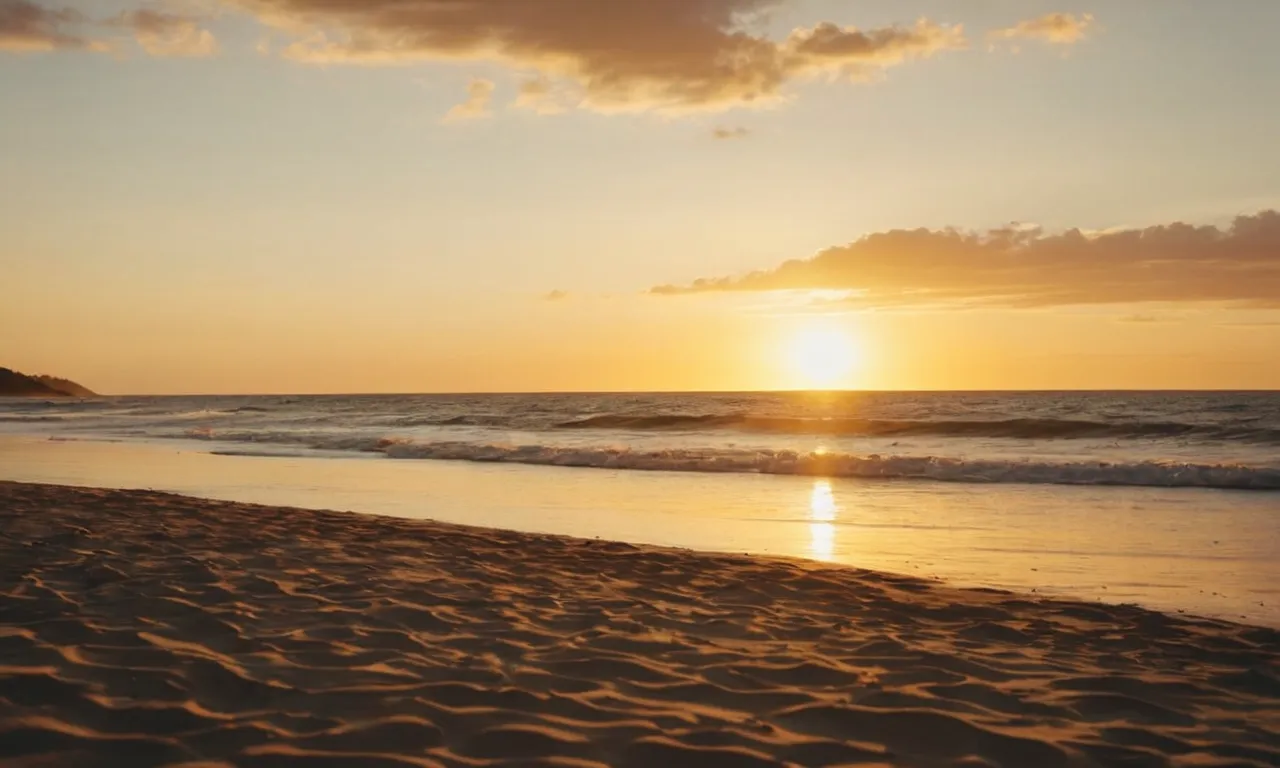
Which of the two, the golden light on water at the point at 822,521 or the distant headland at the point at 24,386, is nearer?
the golden light on water at the point at 822,521

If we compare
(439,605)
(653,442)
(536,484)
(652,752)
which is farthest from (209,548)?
(653,442)

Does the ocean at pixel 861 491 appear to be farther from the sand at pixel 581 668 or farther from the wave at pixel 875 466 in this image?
the sand at pixel 581 668

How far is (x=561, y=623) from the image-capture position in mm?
6172

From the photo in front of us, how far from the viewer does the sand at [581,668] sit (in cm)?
403

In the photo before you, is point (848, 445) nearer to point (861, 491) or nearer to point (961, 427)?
point (961, 427)

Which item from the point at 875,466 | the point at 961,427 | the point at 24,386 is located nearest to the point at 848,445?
the point at 961,427

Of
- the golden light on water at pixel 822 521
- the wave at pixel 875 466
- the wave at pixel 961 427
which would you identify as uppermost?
the wave at pixel 961 427

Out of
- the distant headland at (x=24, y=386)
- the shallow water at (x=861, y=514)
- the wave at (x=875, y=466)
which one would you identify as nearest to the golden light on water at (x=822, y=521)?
the shallow water at (x=861, y=514)

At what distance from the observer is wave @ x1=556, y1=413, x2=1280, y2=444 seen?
109 feet

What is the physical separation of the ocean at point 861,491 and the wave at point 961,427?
0.34 meters

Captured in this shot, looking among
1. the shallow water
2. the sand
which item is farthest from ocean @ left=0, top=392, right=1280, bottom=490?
the sand

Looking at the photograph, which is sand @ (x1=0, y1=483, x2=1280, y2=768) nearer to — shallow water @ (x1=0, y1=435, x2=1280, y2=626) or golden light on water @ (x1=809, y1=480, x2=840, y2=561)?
shallow water @ (x1=0, y1=435, x2=1280, y2=626)

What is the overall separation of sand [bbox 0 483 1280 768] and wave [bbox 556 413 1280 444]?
27.8 metres

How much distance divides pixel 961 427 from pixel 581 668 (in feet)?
114
